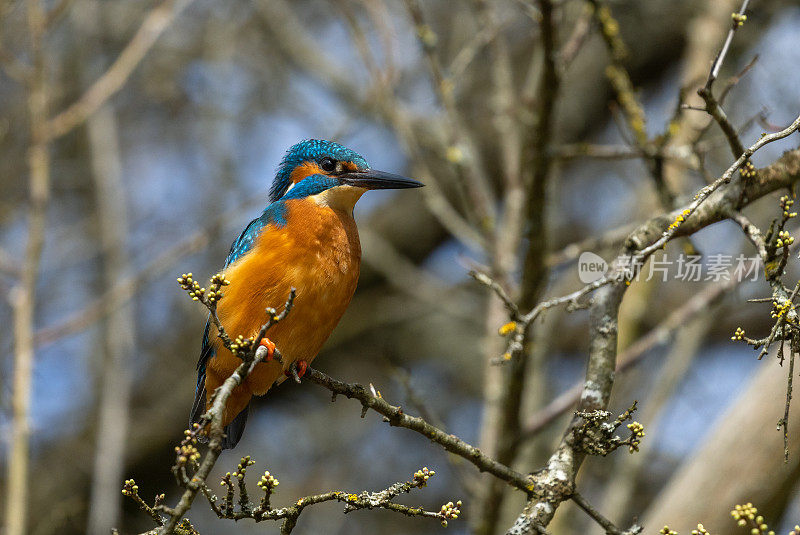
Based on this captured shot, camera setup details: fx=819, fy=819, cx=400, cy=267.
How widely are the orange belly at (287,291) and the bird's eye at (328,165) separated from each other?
46 cm

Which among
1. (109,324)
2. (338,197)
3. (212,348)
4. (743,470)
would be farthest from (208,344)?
(743,470)

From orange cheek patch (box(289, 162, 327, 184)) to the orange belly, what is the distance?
497mm

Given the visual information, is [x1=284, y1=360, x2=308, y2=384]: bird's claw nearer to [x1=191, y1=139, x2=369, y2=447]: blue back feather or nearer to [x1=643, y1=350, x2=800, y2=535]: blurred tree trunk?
[x1=191, y1=139, x2=369, y2=447]: blue back feather

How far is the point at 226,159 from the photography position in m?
6.82

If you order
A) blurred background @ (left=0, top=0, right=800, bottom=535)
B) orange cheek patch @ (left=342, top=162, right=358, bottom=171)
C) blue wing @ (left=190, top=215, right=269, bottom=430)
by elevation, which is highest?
blurred background @ (left=0, top=0, right=800, bottom=535)

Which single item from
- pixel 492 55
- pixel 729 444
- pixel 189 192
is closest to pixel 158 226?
pixel 189 192

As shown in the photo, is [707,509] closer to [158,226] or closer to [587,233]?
[587,233]

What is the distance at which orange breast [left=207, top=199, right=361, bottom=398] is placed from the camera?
299 cm

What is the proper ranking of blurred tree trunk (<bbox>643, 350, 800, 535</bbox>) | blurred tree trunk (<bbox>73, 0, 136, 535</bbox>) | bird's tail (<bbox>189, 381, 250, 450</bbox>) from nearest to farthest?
bird's tail (<bbox>189, 381, 250, 450</bbox>)
blurred tree trunk (<bbox>643, 350, 800, 535</bbox>)
blurred tree trunk (<bbox>73, 0, 136, 535</bbox>)

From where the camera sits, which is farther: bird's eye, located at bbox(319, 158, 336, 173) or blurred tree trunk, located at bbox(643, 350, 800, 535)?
blurred tree trunk, located at bbox(643, 350, 800, 535)

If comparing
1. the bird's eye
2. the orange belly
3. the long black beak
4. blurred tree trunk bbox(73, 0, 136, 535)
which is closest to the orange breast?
the orange belly

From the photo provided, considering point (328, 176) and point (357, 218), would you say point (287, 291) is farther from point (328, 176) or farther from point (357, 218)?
point (357, 218)

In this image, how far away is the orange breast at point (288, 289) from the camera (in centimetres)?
299

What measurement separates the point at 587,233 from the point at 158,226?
4.07 m
